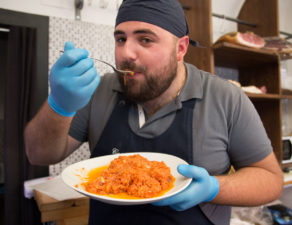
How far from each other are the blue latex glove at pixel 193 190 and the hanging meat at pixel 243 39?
4.60 feet

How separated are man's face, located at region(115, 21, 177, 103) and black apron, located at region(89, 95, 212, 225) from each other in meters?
0.15

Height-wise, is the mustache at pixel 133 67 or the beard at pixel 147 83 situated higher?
Result: the mustache at pixel 133 67

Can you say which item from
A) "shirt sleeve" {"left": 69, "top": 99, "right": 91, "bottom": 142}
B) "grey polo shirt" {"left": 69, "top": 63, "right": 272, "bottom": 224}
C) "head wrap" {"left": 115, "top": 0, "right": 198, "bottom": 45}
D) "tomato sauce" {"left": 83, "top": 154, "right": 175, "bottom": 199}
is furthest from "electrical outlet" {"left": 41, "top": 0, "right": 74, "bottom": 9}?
"tomato sauce" {"left": 83, "top": 154, "right": 175, "bottom": 199}

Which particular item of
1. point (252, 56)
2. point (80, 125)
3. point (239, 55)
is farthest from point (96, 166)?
point (252, 56)

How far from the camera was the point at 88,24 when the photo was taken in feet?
6.91

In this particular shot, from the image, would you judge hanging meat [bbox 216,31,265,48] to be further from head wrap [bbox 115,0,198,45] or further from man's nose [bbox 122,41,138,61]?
man's nose [bbox 122,41,138,61]

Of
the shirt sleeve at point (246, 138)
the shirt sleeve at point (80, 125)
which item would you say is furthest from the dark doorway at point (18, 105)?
the shirt sleeve at point (246, 138)

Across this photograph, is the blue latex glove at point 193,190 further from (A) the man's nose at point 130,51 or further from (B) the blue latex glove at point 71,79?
(A) the man's nose at point 130,51

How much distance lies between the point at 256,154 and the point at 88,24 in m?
1.90

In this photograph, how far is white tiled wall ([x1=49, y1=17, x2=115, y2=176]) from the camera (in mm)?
1986

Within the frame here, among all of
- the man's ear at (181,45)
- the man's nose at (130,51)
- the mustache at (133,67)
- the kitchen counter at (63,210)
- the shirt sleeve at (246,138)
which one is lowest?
the kitchen counter at (63,210)

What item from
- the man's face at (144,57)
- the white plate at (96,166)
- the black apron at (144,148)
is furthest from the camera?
the man's face at (144,57)

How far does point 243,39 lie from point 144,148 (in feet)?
4.64

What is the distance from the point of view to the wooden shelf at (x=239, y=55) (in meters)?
1.75
